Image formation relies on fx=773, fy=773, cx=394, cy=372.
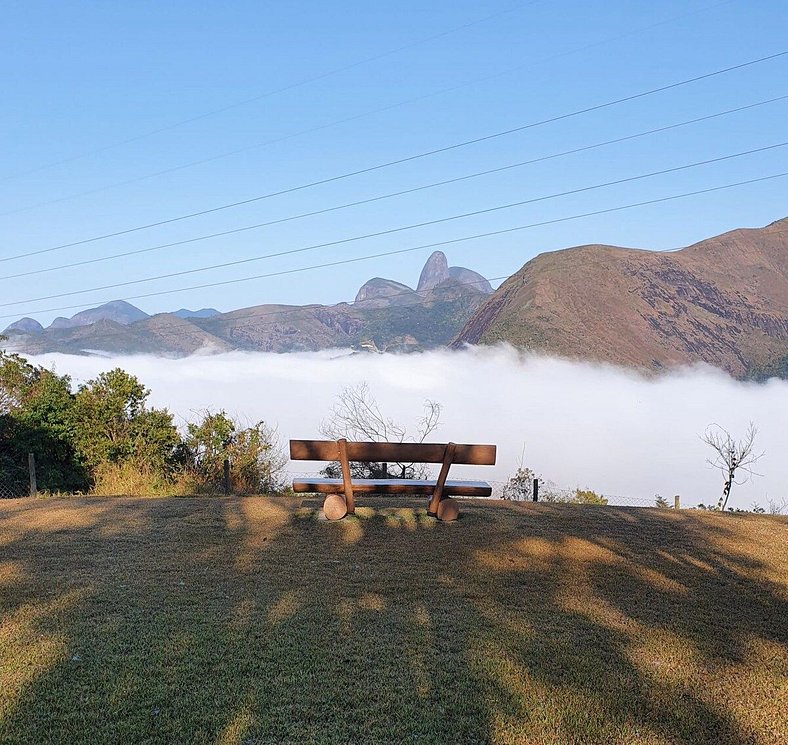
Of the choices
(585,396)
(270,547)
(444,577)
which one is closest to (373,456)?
(270,547)

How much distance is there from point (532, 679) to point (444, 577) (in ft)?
7.40

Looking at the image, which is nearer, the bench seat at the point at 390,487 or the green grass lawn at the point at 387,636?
the green grass lawn at the point at 387,636

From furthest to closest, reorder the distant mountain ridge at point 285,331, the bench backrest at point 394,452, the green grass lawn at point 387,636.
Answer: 1. the distant mountain ridge at point 285,331
2. the bench backrest at point 394,452
3. the green grass lawn at point 387,636

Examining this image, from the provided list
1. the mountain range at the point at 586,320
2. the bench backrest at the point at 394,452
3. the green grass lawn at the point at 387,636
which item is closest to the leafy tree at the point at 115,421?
the green grass lawn at the point at 387,636

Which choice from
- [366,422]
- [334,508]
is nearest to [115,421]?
[366,422]

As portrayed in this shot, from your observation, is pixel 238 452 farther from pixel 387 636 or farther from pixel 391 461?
pixel 387 636

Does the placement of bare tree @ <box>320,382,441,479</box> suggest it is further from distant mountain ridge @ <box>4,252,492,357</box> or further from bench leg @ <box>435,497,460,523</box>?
distant mountain ridge @ <box>4,252,492,357</box>

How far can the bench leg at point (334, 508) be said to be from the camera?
28.8 ft

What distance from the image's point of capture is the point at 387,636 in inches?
187

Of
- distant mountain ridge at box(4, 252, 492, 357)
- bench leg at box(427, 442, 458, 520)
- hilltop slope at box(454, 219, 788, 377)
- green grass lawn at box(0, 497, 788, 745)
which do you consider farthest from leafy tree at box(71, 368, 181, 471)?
distant mountain ridge at box(4, 252, 492, 357)

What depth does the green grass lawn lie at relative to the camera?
360cm

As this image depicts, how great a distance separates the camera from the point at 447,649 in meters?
4.54

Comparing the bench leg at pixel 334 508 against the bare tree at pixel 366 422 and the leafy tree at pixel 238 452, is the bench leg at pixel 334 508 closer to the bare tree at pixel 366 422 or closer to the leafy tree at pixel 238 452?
the leafy tree at pixel 238 452

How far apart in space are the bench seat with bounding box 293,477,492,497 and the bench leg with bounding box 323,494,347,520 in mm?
100
